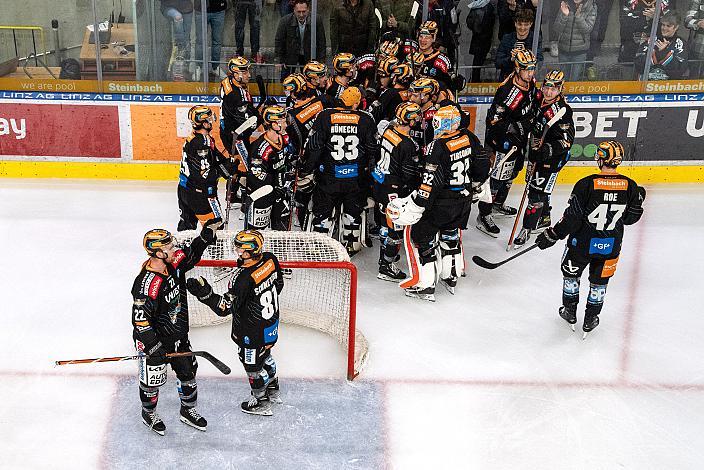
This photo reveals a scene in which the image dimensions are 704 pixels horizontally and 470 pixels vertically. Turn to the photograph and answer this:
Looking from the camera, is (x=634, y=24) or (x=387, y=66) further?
(x=634, y=24)

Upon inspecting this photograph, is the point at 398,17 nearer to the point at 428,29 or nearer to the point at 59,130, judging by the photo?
the point at 428,29

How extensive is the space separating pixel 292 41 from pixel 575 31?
282 centimetres

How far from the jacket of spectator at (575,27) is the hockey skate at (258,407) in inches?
204

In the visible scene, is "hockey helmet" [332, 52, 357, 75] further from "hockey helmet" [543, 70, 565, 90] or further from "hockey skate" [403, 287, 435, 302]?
"hockey skate" [403, 287, 435, 302]

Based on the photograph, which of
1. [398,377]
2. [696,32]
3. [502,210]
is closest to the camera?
[398,377]

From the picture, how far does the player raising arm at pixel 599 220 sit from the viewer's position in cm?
528

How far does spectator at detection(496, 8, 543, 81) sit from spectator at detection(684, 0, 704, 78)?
152 cm

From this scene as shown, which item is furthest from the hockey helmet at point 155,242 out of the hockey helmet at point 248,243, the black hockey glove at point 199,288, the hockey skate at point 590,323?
the hockey skate at point 590,323

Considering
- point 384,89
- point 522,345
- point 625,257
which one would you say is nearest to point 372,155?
point 384,89

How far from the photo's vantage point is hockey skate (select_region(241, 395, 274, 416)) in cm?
477

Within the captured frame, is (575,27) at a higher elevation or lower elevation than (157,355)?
higher

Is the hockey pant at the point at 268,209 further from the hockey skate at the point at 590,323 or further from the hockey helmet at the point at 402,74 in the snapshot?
the hockey skate at the point at 590,323

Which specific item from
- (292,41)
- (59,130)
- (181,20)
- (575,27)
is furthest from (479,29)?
(59,130)

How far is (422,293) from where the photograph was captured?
6.20 meters
